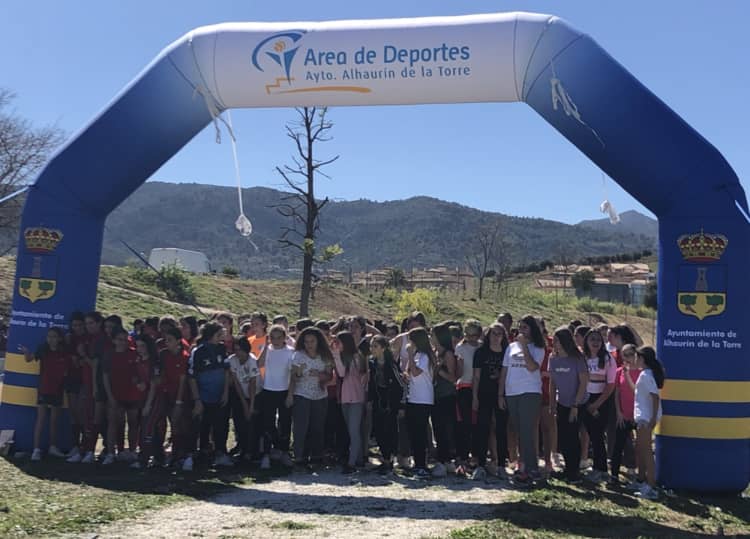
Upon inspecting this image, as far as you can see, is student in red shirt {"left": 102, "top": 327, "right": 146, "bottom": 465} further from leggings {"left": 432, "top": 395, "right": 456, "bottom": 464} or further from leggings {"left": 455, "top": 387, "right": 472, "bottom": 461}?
leggings {"left": 455, "top": 387, "right": 472, "bottom": 461}

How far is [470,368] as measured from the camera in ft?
27.2

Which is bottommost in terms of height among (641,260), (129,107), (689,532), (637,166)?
(689,532)

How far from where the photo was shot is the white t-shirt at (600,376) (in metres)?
7.86

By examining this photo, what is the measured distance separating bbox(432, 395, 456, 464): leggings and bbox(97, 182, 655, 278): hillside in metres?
96.4

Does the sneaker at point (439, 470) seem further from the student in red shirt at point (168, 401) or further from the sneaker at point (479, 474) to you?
the student in red shirt at point (168, 401)

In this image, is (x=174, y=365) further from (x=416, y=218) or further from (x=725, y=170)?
(x=416, y=218)

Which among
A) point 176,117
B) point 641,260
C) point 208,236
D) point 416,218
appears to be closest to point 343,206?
point 416,218

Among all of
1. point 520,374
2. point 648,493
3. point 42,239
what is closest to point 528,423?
point 520,374

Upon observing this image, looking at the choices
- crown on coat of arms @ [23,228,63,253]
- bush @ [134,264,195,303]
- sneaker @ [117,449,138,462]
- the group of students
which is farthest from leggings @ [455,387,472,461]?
bush @ [134,264,195,303]

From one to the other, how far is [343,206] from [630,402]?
133m

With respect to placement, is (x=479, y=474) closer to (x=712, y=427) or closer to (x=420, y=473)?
(x=420, y=473)

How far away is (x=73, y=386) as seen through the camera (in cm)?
844

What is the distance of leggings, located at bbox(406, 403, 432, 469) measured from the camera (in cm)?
814

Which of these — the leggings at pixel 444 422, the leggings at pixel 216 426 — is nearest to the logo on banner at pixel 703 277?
the leggings at pixel 444 422
